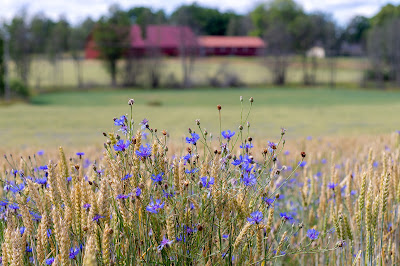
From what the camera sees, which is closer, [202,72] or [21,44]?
[21,44]

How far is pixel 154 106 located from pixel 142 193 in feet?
61.7

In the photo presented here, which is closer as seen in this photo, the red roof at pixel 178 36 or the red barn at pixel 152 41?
the red barn at pixel 152 41

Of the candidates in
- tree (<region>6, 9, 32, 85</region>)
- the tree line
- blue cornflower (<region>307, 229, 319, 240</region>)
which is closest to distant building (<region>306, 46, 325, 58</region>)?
the tree line

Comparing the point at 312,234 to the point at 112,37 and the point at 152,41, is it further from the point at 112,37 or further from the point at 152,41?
the point at 112,37

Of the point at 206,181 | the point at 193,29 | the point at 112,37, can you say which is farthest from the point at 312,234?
the point at 193,29

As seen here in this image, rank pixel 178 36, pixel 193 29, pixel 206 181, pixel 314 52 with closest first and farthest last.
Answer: pixel 206 181 → pixel 178 36 → pixel 193 29 → pixel 314 52

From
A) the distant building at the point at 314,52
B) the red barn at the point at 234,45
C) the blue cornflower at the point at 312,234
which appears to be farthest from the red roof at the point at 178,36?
the blue cornflower at the point at 312,234

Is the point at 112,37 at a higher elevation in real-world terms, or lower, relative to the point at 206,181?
higher

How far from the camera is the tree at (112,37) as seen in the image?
36031 mm

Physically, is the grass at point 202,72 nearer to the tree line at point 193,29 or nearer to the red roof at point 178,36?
the tree line at point 193,29

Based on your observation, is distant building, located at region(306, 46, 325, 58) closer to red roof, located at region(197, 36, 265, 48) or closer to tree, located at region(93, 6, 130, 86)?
tree, located at region(93, 6, 130, 86)

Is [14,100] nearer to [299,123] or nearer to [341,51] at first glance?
[299,123]

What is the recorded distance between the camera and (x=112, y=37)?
36875 millimetres

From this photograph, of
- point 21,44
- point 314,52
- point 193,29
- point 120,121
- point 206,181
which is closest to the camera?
point 206,181
